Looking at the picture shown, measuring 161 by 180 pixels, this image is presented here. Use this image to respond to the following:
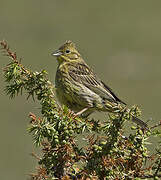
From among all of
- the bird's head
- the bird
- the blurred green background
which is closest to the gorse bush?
the bird

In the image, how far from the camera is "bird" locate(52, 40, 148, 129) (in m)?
6.22

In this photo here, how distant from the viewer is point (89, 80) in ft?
22.7

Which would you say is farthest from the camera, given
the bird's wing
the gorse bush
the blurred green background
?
the blurred green background

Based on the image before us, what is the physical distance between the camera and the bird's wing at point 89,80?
6604 mm

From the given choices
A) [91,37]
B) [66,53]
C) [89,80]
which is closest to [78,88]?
[89,80]

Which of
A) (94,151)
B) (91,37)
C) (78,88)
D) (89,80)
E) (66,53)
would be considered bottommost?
(94,151)

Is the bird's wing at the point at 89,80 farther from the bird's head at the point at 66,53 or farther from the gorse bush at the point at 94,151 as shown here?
the gorse bush at the point at 94,151

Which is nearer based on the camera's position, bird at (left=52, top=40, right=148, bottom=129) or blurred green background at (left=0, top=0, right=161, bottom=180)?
bird at (left=52, top=40, right=148, bottom=129)

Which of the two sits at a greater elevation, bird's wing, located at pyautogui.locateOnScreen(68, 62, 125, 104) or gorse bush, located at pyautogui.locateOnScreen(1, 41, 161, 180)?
bird's wing, located at pyautogui.locateOnScreen(68, 62, 125, 104)

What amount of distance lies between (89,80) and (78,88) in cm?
41

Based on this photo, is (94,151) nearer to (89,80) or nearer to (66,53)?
(89,80)

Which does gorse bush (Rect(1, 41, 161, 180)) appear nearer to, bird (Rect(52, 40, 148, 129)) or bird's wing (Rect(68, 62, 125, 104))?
bird (Rect(52, 40, 148, 129))

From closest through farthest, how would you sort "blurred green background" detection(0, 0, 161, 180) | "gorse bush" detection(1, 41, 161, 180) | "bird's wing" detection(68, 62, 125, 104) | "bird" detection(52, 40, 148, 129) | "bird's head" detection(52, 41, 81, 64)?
"gorse bush" detection(1, 41, 161, 180) < "bird" detection(52, 40, 148, 129) < "bird's wing" detection(68, 62, 125, 104) < "bird's head" detection(52, 41, 81, 64) < "blurred green background" detection(0, 0, 161, 180)

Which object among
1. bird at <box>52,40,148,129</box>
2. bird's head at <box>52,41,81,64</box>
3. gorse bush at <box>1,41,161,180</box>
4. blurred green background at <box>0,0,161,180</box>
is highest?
blurred green background at <box>0,0,161,180</box>
